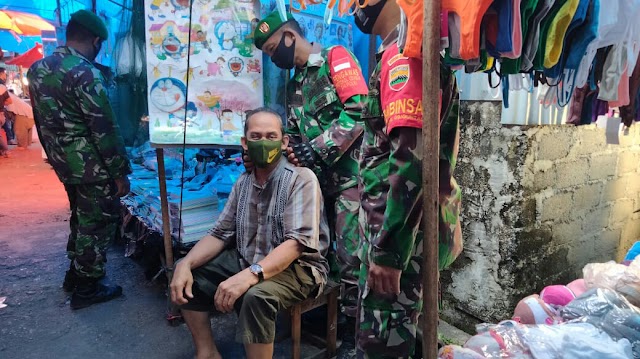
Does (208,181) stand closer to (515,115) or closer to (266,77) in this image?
(266,77)

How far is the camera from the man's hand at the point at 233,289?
6.78 feet

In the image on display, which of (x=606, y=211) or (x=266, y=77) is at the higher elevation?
(x=266, y=77)

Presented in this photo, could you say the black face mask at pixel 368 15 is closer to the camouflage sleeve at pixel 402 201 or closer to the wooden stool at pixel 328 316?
the camouflage sleeve at pixel 402 201

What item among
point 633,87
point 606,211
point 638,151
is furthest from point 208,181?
point 638,151

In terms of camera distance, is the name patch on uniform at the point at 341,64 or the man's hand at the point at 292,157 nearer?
the man's hand at the point at 292,157

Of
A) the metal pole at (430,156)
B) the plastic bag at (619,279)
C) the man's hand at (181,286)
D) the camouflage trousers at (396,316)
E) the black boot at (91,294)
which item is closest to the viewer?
the metal pole at (430,156)

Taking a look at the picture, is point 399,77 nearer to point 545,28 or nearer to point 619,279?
point 545,28

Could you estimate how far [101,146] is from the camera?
3.12 m

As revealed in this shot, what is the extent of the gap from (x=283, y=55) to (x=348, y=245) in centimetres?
128

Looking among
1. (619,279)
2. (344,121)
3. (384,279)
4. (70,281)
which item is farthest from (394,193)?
(70,281)

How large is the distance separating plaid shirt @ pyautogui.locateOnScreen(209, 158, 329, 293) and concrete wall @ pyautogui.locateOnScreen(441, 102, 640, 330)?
3.58 ft

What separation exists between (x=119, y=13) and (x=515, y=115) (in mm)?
2770

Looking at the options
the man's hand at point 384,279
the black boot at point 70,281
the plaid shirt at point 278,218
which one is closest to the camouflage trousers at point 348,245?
the plaid shirt at point 278,218

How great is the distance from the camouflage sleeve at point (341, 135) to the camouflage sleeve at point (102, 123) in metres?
1.64
